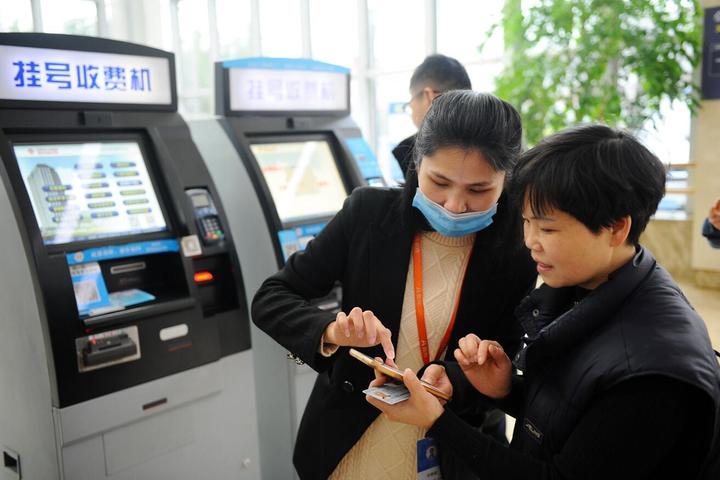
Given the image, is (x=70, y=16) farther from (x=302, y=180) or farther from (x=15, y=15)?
(x=302, y=180)

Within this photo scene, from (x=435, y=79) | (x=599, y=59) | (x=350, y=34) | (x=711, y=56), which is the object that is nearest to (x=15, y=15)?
(x=350, y=34)

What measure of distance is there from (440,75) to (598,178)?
6.00ft

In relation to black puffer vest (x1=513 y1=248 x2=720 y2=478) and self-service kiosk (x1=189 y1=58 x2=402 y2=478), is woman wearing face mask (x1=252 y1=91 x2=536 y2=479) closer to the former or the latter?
black puffer vest (x1=513 y1=248 x2=720 y2=478)

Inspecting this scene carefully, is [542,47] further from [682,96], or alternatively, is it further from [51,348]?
[51,348]

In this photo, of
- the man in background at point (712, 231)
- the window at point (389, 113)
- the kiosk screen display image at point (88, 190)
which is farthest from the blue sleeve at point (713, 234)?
the window at point (389, 113)

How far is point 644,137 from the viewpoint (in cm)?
105

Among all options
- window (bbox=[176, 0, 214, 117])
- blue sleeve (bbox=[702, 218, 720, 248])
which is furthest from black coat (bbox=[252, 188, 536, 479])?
window (bbox=[176, 0, 214, 117])

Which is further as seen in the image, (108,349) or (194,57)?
(194,57)

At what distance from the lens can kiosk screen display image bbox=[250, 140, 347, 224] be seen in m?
2.88

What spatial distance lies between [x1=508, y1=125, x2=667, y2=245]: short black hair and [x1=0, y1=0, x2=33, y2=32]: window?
25.0ft

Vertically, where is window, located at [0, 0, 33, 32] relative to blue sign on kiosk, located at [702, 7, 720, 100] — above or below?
above

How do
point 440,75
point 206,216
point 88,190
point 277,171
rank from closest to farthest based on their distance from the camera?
point 88,190 < point 206,216 < point 440,75 < point 277,171

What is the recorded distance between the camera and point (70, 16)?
8.09 m

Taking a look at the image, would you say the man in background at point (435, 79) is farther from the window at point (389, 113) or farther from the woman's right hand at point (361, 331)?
the window at point (389, 113)
